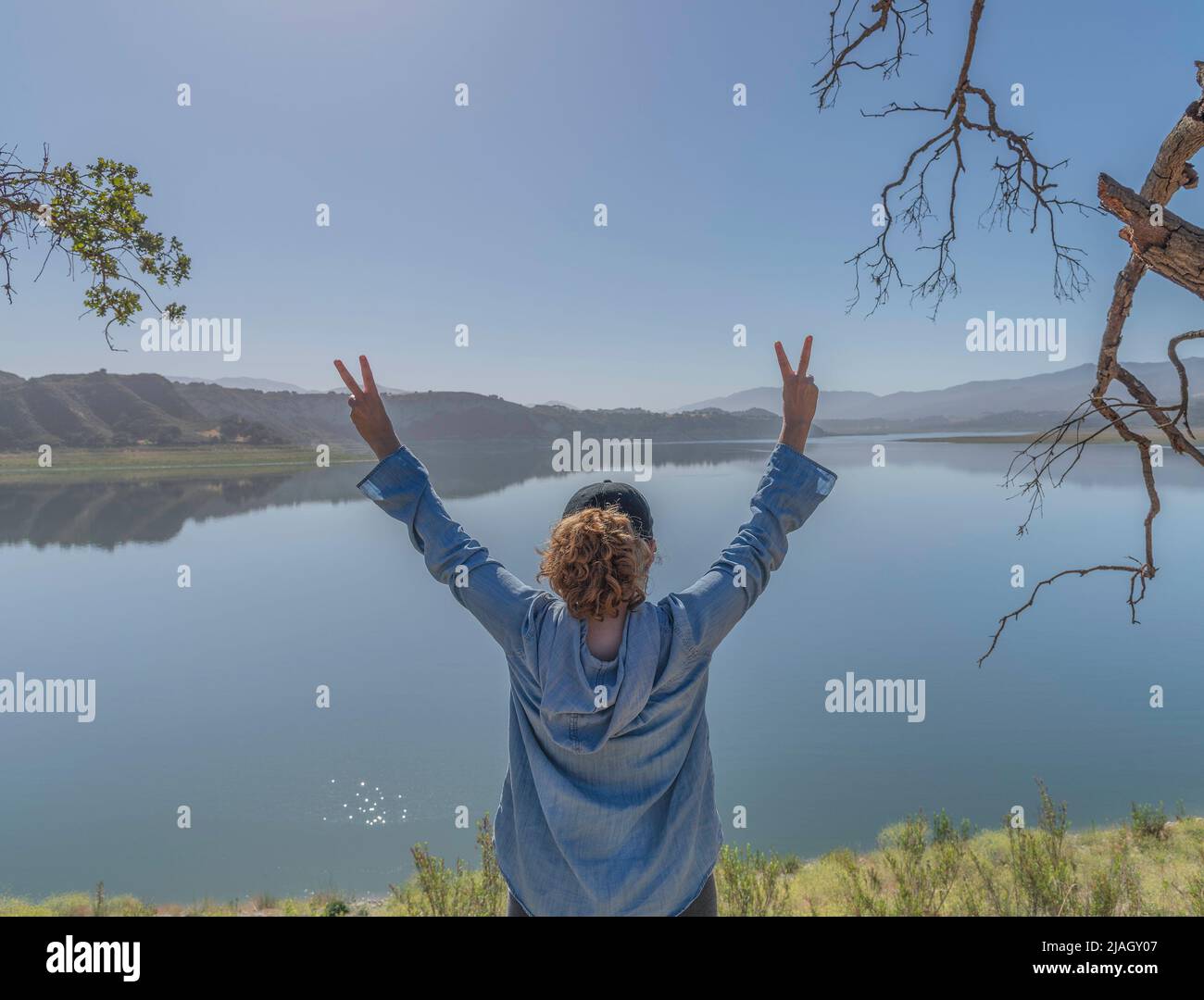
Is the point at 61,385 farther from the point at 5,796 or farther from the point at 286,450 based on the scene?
the point at 5,796

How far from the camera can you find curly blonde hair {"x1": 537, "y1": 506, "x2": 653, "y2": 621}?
3.84 feet

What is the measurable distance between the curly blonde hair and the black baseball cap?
90 mm

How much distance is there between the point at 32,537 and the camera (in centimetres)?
→ 3584

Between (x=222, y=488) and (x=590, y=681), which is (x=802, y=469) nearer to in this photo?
(x=590, y=681)

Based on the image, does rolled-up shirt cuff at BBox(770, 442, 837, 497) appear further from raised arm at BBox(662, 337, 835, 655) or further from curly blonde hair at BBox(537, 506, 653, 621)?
curly blonde hair at BBox(537, 506, 653, 621)

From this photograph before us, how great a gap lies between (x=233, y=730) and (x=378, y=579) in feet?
42.0

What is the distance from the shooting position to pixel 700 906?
1.33 meters

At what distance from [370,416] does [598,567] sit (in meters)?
0.72

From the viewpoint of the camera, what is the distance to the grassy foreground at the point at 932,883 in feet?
12.5

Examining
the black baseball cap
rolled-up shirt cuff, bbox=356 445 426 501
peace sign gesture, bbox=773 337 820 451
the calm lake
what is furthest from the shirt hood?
the calm lake

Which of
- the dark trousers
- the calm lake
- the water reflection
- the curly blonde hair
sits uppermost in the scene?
the water reflection

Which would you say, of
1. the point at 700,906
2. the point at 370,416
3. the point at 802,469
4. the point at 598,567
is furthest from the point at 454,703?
the point at 598,567

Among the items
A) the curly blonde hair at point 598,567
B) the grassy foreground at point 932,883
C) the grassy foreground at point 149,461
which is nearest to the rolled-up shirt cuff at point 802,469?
the curly blonde hair at point 598,567
